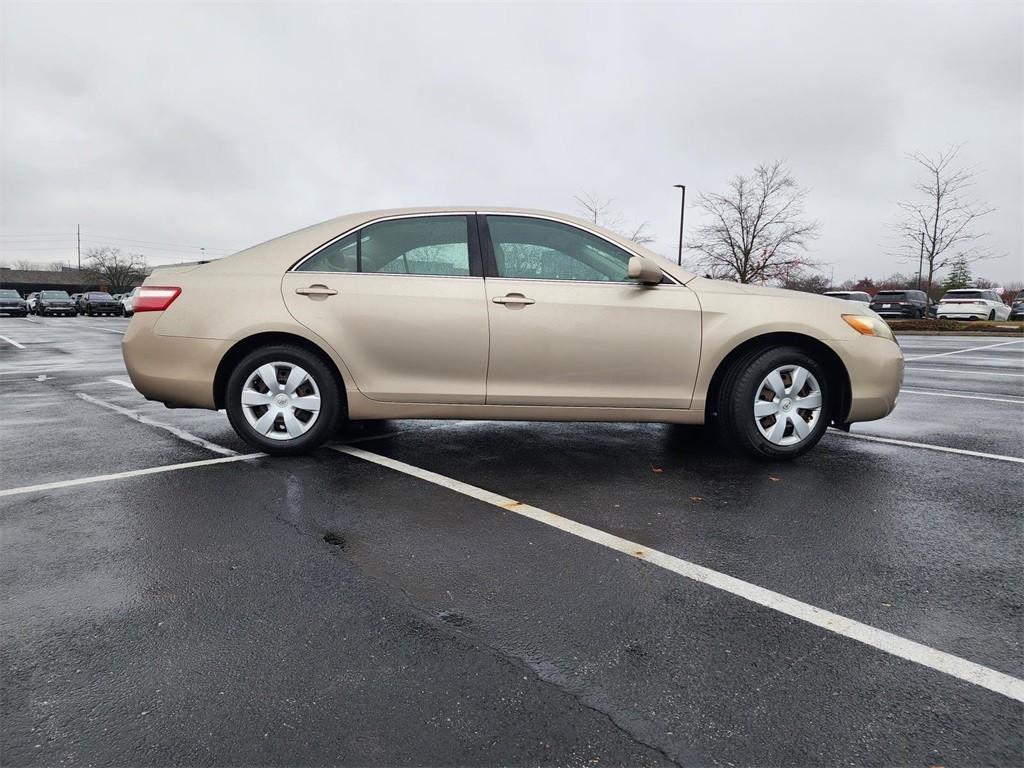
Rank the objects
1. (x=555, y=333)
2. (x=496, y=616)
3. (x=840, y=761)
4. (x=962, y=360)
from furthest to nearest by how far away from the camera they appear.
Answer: (x=962, y=360), (x=555, y=333), (x=496, y=616), (x=840, y=761)

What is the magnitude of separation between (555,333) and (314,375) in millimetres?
1639

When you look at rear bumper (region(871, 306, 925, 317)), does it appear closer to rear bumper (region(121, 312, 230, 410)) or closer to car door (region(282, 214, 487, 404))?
car door (region(282, 214, 487, 404))

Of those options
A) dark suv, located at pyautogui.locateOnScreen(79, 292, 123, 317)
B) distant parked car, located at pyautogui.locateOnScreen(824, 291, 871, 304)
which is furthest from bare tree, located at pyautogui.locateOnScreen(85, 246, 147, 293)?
distant parked car, located at pyautogui.locateOnScreen(824, 291, 871, 304)

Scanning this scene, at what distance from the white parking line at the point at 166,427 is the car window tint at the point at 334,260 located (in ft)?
4.72

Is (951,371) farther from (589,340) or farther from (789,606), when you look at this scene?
(789,606)

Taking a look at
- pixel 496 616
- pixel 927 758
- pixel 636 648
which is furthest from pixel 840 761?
pixel 496 616

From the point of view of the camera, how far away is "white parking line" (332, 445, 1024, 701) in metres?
2.03

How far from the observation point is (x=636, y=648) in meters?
2.17

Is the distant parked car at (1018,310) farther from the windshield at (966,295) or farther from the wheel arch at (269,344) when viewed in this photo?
the wheel arch at (269,344)

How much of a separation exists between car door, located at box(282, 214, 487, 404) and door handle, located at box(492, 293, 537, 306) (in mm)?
106

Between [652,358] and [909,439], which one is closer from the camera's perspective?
[652,358]

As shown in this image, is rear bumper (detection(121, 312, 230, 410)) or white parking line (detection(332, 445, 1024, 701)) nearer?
white parking line (detection(332, 445, 1024, 701))

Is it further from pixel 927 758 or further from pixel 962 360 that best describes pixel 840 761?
pixel 962 360

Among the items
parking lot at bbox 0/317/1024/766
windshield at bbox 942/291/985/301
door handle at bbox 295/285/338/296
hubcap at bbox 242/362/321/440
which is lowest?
parking lot at bbox 0/317/1024/766
